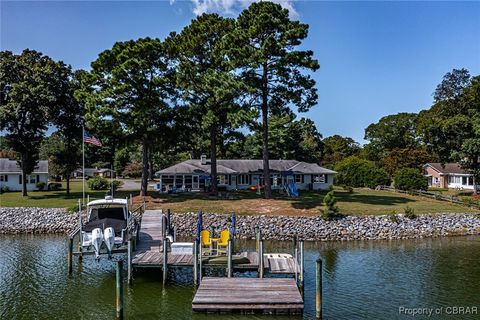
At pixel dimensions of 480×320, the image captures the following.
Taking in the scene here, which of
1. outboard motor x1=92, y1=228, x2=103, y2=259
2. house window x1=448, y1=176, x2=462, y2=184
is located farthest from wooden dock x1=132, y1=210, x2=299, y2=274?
house window x1=448, y1=176, x2=462, y2=184

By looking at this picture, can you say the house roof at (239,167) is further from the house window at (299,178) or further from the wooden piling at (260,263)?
the wooden piling at (260,263)

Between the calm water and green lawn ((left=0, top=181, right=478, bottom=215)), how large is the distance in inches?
378

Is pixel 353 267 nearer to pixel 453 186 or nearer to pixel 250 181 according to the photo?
pixel 250 181

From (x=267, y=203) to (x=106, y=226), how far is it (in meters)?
20.9

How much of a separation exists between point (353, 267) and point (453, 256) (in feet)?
23.8

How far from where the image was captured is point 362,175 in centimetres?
6322

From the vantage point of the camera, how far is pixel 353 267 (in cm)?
2433

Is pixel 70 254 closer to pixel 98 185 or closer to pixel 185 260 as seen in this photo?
pixel 185 260

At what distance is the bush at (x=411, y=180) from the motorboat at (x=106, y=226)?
39.2 meters

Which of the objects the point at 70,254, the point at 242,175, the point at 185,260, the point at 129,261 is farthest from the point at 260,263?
the point at 242,175

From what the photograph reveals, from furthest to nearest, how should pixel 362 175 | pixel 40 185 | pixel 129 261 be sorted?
pixel 362 175, pixel 40 185, pixel 129 261

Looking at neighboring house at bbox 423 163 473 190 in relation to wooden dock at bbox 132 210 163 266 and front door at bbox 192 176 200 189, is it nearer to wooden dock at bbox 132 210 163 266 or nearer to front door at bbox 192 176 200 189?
front door at bbox 192 176 200 189

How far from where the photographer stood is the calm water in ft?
57.2

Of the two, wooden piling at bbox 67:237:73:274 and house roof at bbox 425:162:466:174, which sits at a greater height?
house roof at bbox 425:162:466:174
